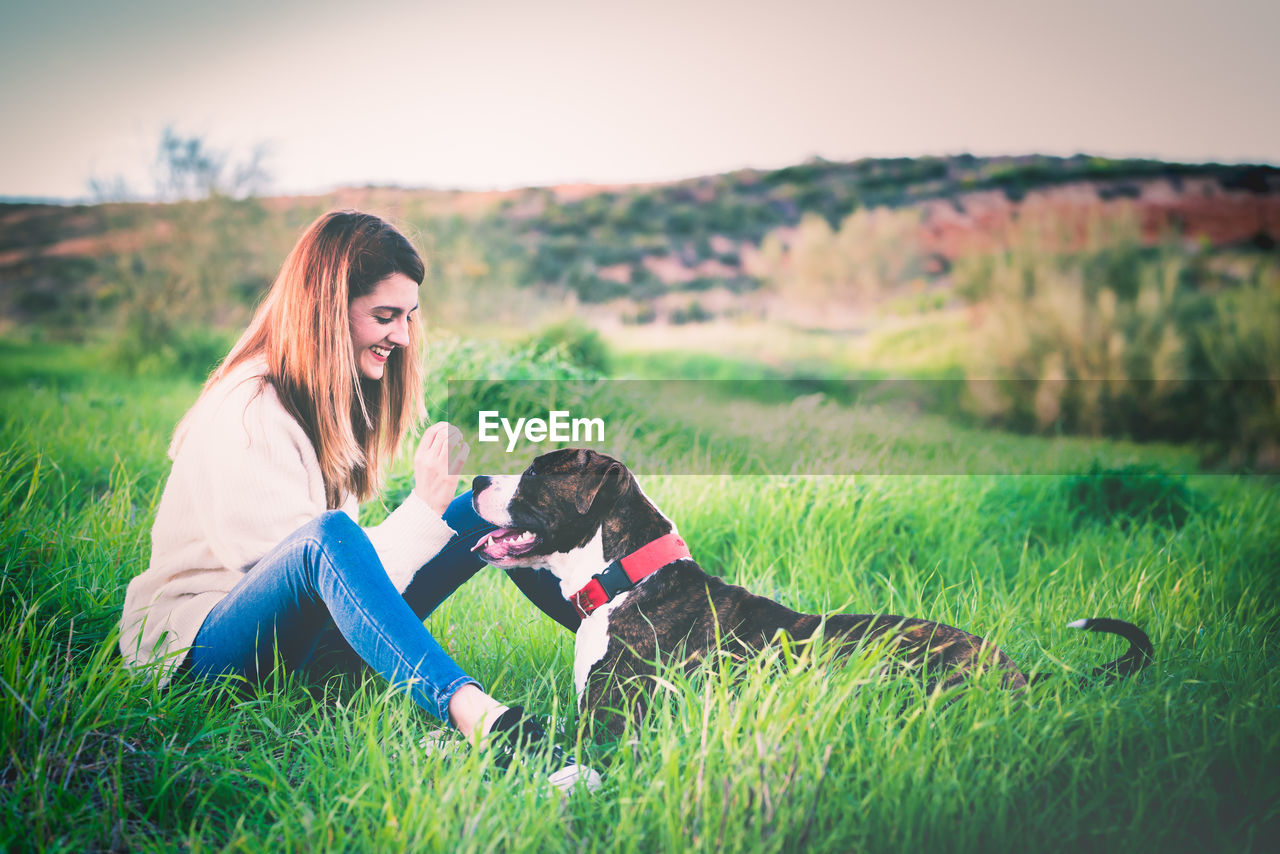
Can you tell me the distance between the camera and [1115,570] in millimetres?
2713

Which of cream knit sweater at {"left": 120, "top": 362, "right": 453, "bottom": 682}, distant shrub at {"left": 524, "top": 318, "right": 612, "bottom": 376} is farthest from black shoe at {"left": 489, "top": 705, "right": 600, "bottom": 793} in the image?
distant shrub at {"left": 524, "top": 318, "right": 612, "bottom": 376}

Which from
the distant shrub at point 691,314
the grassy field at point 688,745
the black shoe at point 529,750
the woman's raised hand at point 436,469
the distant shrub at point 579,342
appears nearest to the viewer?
the grassy field at point 688,745

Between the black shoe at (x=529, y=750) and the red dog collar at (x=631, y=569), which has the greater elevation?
the red dog collar at (x=631, y=569)

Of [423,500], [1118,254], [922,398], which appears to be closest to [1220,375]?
[1118,254]

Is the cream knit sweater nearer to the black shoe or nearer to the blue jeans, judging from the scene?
the blue jeans

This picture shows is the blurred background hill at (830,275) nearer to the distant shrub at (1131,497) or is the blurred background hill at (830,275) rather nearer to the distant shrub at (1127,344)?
the distant shrub at (1127,344)

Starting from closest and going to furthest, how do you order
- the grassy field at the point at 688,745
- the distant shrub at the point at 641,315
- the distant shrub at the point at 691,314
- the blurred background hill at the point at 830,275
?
the grassy field at the point at 688,745
the blurred background hill at the point at 830,275
the distant shrub at the point at 641,315
the distant shrub at the point at 691,314

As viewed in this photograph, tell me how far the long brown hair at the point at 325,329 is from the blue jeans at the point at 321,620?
0.40 metres

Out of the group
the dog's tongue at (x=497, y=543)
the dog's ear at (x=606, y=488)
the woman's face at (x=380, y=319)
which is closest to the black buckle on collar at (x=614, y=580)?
the dog's ear at (x=606, y=488)

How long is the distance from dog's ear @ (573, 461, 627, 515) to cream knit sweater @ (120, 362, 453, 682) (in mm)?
551

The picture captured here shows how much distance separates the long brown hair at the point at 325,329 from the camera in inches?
75.8

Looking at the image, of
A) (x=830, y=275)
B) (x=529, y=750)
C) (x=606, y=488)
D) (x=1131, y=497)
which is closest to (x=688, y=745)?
(x=529, y=750)

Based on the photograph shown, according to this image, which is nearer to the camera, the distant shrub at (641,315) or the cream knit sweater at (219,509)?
the cream knit sweater at (219,509)

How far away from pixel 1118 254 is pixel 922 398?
2482mm
